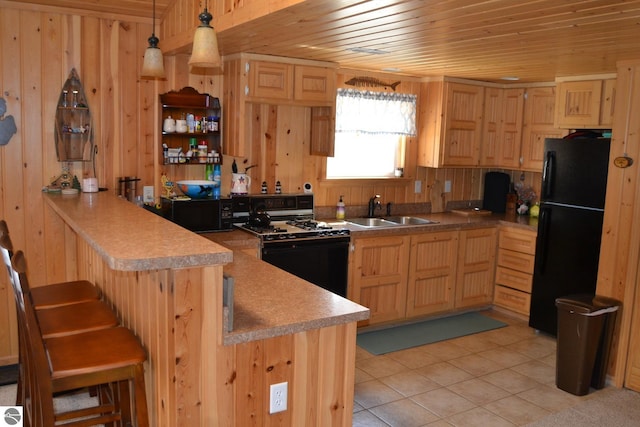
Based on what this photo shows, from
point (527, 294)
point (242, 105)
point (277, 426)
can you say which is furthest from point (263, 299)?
point (527, 294)

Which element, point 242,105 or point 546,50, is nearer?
point 546,50

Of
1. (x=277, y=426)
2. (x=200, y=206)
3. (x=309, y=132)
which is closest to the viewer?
(x=277, y=426)

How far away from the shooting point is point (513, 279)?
5461mm

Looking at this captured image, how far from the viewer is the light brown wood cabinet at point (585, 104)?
4605 mm

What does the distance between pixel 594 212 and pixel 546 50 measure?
1.46m

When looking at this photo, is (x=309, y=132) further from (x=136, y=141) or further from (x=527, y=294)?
(x=527, y=294)

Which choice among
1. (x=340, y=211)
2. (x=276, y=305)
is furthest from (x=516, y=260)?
(x=276, y=305)

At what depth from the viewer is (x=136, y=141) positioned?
166 inches

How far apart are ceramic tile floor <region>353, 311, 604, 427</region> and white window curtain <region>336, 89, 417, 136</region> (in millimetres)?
1971

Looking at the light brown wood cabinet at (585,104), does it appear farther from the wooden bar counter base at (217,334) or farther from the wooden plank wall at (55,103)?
the wooden bar counter base at (217,334)

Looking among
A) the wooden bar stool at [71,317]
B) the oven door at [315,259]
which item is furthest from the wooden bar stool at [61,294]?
the oven door at [315,259]

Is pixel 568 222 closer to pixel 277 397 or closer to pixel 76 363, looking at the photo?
pixel 277 397

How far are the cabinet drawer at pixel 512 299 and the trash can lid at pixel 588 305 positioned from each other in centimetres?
126

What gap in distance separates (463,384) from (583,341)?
0.86m
